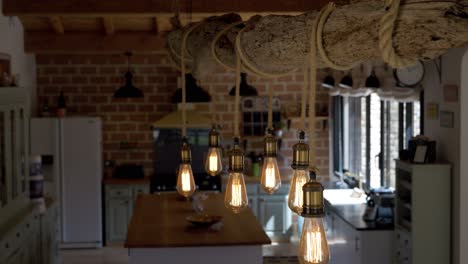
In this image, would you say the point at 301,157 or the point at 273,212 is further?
the point at 273,212

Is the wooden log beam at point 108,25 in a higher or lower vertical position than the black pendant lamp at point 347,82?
higher

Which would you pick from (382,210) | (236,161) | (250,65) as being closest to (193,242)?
(382,210)

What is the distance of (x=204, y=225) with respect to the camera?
20.7 ft

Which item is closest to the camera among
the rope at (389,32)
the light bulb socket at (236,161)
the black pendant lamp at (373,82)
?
the rope at (389,32)

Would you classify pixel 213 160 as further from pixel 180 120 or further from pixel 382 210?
pixel 180 120

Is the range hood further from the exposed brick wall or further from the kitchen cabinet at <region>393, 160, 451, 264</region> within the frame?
the kitchen cabinet at <region>393, 160, 451, 264</region>

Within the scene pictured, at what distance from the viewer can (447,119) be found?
611cm

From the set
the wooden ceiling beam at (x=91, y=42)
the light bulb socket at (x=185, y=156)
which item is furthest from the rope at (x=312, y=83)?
the wooden ceiling beam at (x=91, y=42)

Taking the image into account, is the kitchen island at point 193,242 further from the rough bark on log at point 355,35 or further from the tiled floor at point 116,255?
the rough bark on log at point 355,35

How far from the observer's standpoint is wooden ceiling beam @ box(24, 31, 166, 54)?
9.12 meters

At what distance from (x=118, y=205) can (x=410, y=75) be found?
4645 mm

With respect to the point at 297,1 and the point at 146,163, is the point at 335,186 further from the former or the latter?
the point at 297,1

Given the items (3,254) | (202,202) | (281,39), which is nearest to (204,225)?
(202,202)

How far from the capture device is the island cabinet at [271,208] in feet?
32.7
